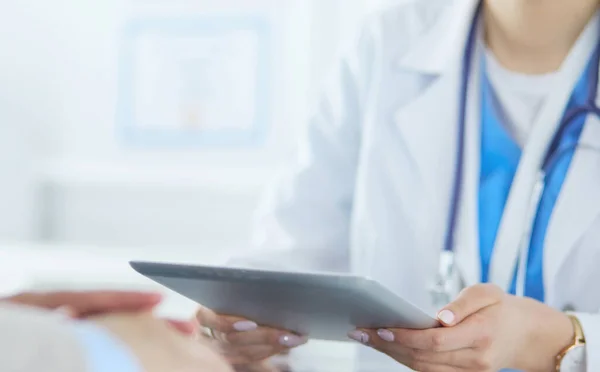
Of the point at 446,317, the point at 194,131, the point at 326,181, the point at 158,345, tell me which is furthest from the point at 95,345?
the point at 194,131

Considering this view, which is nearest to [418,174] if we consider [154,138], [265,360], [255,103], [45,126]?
[265,360]

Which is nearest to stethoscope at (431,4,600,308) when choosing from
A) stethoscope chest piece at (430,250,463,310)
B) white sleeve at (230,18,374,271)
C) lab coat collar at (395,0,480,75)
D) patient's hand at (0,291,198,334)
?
stethoscope chest piece at (430,250,463,310)

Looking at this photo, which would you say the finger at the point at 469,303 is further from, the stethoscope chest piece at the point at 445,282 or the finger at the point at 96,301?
the finger at the point at 96,301

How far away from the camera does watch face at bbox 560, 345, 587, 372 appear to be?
0.93 metres

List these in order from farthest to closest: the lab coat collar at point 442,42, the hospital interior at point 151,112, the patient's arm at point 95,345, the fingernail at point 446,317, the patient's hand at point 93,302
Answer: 1. the hospital interior at point 151,112
2. the lab coat collar at point 442,42
3. the fingernail at point 446,317
4. the patient's hand at point 93,302
5. the patient's arm at point 95,345

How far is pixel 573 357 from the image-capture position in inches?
36.7

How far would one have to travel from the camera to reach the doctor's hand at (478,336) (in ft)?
2.67

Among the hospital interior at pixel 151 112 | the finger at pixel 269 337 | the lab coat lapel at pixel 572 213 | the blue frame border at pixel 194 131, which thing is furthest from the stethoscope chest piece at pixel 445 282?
the blue frame border at pixel 194 131

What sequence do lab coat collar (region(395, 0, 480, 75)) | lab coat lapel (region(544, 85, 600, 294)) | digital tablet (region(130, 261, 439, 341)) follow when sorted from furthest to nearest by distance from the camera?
lab coat collar (region(395, 0, 480, 75)), lab coat lapel (region(544, 85, 600, 294)), digital tablet (region(130, 261, 439, 341))

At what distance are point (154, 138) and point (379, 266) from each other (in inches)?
61.9

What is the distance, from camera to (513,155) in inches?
45.1

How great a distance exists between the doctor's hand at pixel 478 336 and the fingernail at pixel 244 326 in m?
0.15

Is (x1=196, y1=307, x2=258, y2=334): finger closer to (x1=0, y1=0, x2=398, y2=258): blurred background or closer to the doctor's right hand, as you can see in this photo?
the doctor's right hand

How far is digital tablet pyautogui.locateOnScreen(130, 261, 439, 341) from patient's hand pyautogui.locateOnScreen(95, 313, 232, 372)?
0.63ft
